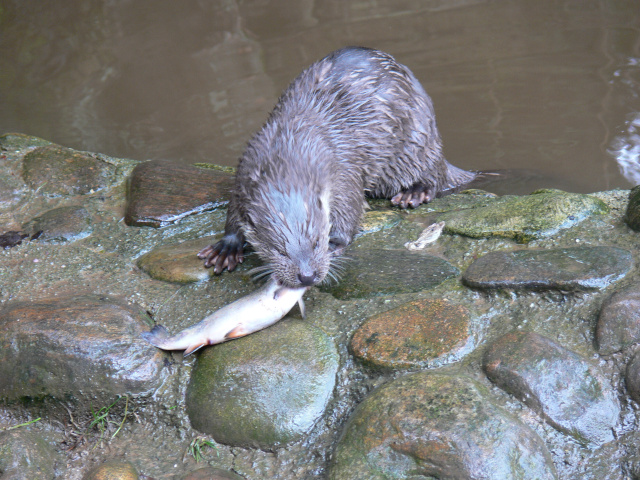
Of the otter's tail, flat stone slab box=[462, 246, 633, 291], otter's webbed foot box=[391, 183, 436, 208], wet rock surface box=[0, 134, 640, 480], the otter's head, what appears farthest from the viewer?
the otter's tail

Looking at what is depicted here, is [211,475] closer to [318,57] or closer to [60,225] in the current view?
[60,225]

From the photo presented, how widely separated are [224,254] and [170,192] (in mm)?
762

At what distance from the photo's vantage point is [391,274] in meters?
2.60

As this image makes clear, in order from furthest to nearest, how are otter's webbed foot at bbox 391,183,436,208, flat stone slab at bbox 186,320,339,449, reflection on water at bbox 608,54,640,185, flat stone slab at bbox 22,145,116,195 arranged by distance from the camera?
reflection on water at bbox 608,54,640,185
flat stone slab at bbox 22,145,116,195
otter's webbed foot at bbox 391,183,436,208
flat stone slab at bbox 186,320,339,449

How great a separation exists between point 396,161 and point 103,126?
3041mm

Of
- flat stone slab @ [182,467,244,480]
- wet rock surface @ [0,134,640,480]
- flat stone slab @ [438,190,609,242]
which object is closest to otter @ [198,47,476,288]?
wet rock surface @ [0,134,640,480]

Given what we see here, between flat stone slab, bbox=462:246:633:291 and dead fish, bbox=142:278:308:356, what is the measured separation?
0.68 m

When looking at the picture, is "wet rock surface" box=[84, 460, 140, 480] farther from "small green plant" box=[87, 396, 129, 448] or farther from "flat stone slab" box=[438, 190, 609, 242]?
"flat stone slab" box=[438, 190, 609, 242]

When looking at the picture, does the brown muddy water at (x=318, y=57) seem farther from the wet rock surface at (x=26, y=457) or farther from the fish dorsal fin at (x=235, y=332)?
the wet rock surface at (x=26, y=457)

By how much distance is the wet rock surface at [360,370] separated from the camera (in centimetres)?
190

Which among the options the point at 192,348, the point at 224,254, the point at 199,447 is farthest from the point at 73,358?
the point at 224,254

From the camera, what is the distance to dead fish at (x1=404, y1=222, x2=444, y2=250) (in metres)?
2.86

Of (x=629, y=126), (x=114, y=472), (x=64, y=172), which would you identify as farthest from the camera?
(x=629, y=126)

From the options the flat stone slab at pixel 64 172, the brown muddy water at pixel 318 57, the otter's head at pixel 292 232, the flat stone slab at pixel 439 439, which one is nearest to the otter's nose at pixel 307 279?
the otter's head at pixel 292 232
